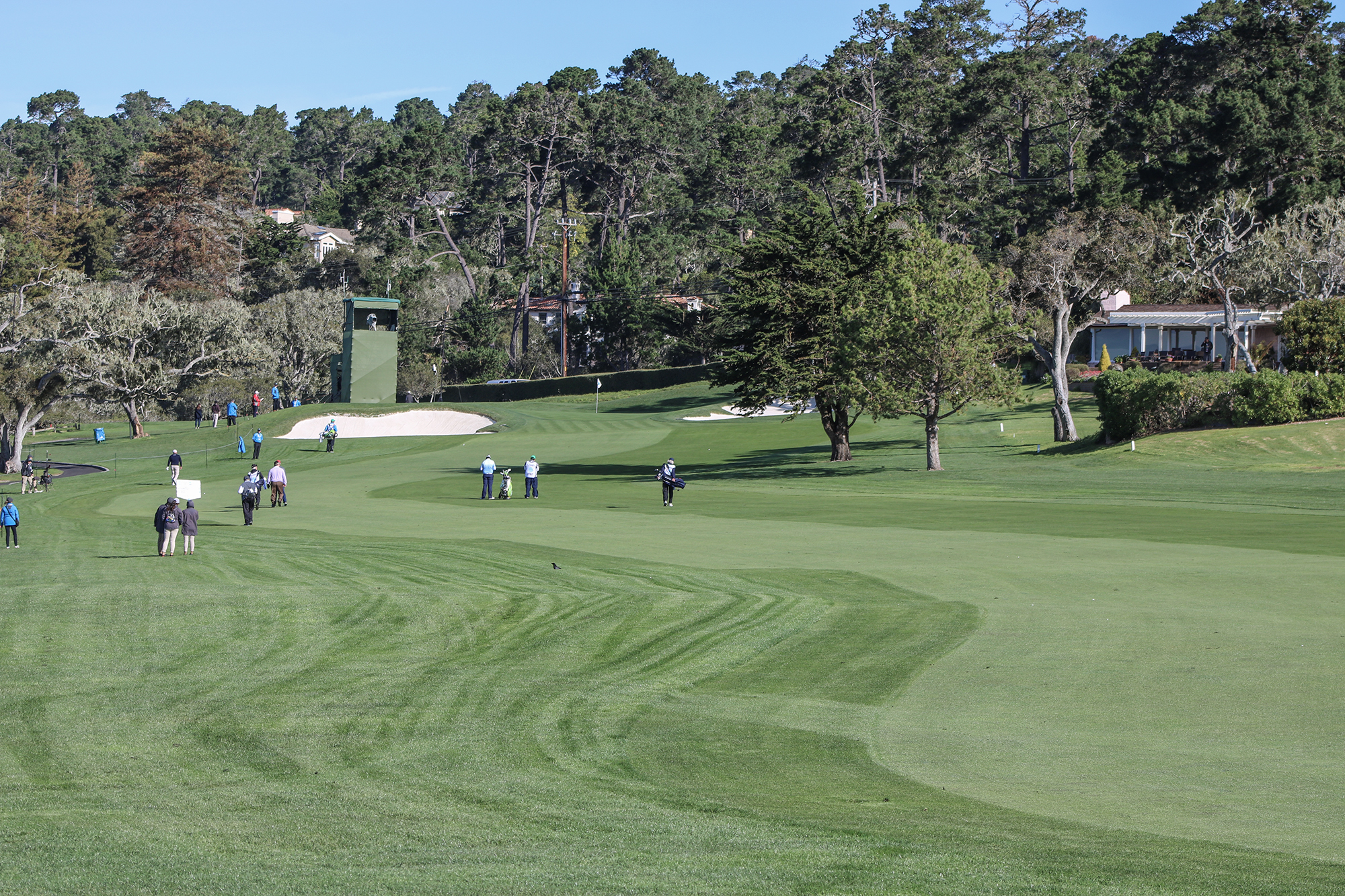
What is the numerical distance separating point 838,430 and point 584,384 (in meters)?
49.0

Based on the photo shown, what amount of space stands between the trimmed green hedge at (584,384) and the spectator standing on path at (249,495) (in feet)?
214

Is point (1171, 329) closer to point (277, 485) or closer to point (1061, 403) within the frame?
point (1061, 403)

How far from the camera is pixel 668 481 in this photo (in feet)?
137

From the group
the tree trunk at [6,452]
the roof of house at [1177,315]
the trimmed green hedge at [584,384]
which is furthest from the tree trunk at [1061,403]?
the tree trunk at [6,452]

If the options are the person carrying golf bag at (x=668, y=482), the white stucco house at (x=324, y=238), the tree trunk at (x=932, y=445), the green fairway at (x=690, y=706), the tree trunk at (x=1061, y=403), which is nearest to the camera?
the green fairway at (x=690, y=706)

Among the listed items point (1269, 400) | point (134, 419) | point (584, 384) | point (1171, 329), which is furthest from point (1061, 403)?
point (134, 419)

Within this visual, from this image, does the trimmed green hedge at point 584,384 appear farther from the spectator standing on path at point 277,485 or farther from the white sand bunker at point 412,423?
the spectator standing on path at point 277,485

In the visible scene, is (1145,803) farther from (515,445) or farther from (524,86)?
(524,86)

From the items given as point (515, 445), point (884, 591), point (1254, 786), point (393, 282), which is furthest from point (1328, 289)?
point (393, 282)

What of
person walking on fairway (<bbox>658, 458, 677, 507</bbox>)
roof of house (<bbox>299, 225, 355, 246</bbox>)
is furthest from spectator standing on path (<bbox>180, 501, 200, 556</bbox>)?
roof of house (<bbox>299, 225, 355, 246</bbox>)

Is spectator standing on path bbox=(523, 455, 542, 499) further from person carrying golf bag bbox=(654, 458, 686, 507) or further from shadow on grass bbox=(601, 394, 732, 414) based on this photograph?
shadow on grass bbox=(601, 394, 732, 414)

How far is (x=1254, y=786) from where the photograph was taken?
39.1ft

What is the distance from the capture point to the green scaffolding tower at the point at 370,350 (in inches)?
3391

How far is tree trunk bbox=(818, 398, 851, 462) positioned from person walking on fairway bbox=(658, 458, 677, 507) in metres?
17.3
